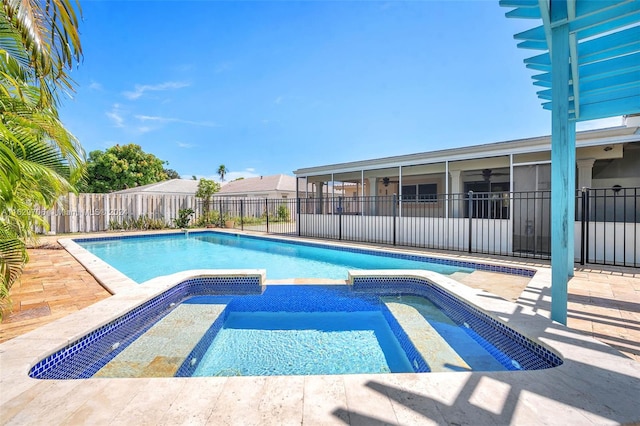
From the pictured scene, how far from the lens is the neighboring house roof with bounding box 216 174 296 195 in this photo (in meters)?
23.1

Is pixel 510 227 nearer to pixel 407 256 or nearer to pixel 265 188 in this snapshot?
pixel 407 256

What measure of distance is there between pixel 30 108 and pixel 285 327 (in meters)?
3.93

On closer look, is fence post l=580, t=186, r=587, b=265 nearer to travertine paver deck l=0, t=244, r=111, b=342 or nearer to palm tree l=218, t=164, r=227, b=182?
travertine paver deck l=0, t=244, r=111, b=342

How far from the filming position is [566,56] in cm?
282

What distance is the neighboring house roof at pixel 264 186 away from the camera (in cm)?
2306

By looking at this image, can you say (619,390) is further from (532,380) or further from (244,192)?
(244,192)

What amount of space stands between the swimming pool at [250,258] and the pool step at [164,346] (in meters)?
2.73

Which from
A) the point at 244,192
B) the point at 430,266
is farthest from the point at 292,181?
the point at 430,266

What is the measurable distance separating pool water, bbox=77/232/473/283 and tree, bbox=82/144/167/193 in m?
19.1

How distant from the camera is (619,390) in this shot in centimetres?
191

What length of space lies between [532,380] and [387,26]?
979 centimetres

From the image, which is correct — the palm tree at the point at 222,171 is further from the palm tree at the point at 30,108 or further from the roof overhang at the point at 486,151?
the palm tree at the point at 30,108

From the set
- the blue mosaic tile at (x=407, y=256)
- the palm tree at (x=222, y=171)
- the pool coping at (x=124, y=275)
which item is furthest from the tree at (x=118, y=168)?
the palm tree at (x=222, y=171)

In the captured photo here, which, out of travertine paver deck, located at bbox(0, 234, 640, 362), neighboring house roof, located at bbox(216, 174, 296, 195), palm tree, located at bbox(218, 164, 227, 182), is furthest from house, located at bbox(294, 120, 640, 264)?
palm tree, located at bbox(218, 164, 227, 182)
